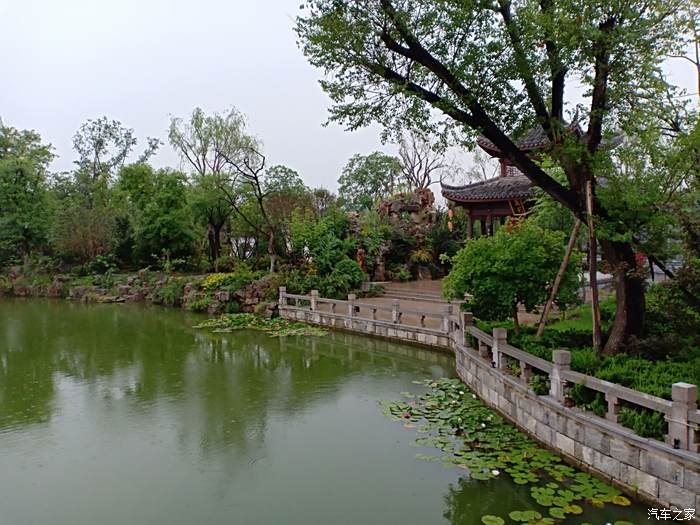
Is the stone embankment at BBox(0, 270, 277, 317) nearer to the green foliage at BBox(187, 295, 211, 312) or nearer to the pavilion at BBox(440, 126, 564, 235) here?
the green foliage at BBox(187, 295, 211, 312)

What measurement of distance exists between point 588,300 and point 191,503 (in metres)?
A: 9.89

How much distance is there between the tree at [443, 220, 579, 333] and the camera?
7.75m

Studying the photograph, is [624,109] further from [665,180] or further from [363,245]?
[363,245]

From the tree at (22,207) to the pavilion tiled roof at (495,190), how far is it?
19.2 metres

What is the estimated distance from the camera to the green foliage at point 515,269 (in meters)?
7.75

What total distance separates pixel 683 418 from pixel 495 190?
12.5 m

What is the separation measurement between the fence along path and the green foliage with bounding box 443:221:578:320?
2.19ft

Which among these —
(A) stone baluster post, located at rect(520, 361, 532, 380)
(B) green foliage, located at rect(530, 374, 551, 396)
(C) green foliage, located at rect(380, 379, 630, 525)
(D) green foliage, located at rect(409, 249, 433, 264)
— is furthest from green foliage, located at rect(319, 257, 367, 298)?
(B) green foliage, located at rect(530, 374, 551, 396)

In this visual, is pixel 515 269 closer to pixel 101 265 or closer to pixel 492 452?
pixel 492 452

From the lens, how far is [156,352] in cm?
1152

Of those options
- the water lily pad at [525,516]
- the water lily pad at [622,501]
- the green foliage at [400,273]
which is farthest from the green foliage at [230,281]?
the water lily pad at [622,501]

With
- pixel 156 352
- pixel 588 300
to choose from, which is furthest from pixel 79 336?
pixel 588 300

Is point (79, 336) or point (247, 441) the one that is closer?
point (247, 441)

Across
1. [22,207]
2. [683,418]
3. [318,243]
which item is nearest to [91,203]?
[22,207]
